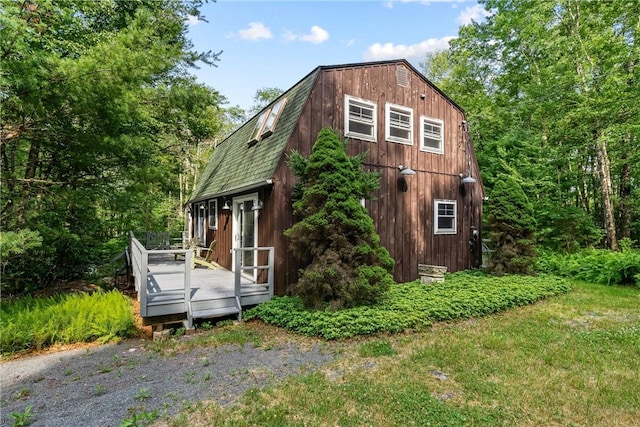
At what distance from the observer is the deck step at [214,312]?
5.46 meters

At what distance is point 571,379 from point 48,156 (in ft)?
32.5

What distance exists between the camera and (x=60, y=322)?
502 centimetres

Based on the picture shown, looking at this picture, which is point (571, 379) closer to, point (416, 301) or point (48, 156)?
point (416, 301)

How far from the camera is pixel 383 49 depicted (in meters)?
21.0

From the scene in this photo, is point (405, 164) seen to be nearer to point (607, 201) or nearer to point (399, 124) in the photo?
point (399, 124)

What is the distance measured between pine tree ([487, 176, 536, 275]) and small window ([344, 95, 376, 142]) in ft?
14.3

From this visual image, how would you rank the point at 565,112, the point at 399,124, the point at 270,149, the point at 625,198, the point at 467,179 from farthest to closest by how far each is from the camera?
the point at 625,198 → the point at 565,112 → the point at 467,179 → the point at 399,124 → the point at 270,149

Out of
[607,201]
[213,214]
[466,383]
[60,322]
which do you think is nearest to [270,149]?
[213,214]

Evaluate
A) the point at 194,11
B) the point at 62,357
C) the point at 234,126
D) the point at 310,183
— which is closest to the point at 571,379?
the point at 310,183

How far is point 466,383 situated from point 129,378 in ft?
13.0

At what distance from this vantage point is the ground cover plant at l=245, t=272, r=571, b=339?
198 inches

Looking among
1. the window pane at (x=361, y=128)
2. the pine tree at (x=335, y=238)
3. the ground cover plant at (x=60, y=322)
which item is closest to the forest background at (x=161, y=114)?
the ground cover plant at (x=60, y=322)

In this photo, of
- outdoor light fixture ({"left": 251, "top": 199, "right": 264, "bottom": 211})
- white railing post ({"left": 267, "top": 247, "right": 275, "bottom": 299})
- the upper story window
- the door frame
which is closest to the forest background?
the upper story window

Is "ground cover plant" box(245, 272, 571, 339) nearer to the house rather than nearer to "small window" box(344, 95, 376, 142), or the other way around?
the house
